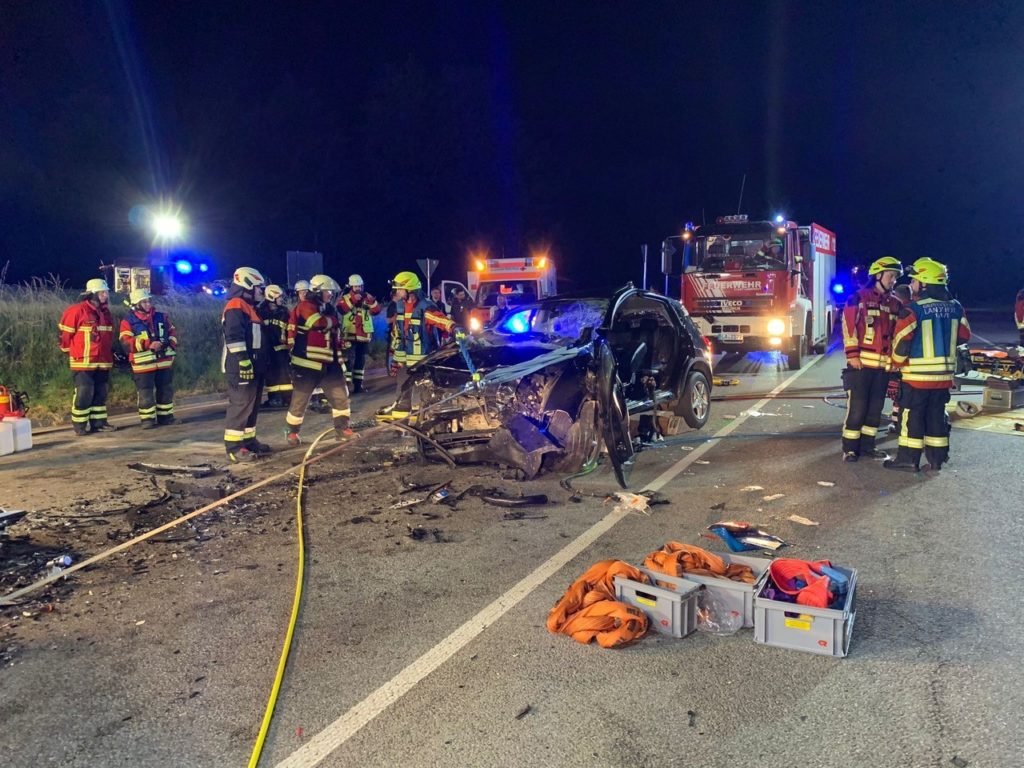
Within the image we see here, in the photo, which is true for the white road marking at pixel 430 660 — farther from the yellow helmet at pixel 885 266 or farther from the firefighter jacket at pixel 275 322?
the firefighter jacket at pixel 275 322

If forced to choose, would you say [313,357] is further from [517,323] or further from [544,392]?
[544,392]

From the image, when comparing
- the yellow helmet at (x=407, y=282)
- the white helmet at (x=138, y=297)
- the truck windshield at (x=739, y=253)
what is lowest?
the white helmet at (x=138, y=297)

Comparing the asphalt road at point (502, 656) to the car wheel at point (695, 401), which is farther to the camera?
the car wheel at point (695, 401)

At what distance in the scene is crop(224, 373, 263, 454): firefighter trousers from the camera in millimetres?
7820

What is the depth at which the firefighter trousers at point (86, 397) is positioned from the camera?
9.58 m

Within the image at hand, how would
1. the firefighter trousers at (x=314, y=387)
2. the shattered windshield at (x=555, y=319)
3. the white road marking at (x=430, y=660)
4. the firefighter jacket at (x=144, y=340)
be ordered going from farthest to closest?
1. the firefighter jacket at (x=144, y=340)
2. the firefighter trousers at (x=314, y=387)
3. the shattered windshield at (x=555, y=319)
4. the white road marking at (x=430, y=660)

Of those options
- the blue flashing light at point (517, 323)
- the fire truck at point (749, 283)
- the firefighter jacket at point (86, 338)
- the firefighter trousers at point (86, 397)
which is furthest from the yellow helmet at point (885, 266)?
the firefighter trousers at point (86, 397)

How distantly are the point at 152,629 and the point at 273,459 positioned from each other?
4.02 meters

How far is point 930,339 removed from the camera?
270 inches

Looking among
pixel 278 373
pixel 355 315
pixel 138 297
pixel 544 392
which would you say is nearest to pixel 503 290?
pixel 355 315

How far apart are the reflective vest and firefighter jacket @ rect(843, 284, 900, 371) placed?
0.30 meters

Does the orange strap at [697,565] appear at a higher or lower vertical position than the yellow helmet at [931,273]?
lower

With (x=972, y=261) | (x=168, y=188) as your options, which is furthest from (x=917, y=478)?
(x=972, y=261)

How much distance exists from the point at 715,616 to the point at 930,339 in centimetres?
427
